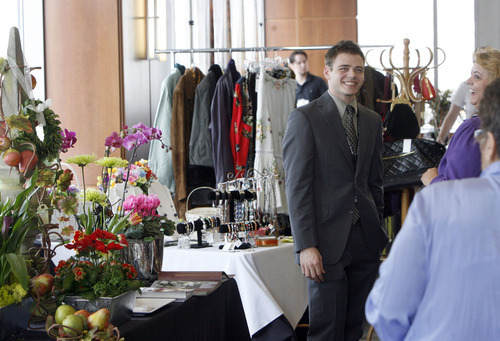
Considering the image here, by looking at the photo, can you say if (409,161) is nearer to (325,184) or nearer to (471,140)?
(325,184)

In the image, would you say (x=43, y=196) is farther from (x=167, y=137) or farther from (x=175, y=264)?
(x=167, y=137)

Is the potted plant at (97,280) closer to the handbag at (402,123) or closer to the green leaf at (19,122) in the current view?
the green leaf at (19,122)

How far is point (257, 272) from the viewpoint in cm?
308

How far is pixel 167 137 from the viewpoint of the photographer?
5.14m

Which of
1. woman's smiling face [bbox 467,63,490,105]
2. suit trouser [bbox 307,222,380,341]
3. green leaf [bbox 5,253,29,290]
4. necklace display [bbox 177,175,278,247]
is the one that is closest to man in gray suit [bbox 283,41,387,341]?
suit trouser [bbox 307,222,380,341]

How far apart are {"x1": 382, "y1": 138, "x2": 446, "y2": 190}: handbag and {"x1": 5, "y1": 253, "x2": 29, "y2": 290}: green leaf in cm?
332

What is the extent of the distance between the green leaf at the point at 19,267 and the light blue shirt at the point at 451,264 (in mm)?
838

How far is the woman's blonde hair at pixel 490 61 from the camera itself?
2301mm

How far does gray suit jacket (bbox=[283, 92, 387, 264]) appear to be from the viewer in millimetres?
2633

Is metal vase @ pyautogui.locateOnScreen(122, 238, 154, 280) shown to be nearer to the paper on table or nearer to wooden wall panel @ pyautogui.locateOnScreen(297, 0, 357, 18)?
the paper on table

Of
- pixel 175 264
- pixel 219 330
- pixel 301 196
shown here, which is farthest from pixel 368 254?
pixel 175 264

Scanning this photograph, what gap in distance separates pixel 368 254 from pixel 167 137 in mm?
2719

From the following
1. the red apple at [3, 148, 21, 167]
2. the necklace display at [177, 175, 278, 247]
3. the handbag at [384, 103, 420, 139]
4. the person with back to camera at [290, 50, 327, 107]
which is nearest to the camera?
the red apple at [3, 148, 21, 167]

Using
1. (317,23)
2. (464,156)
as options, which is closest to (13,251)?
(464,156)
